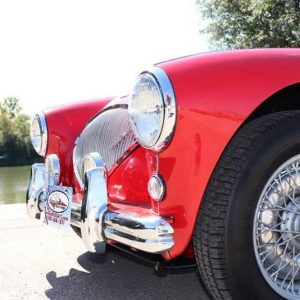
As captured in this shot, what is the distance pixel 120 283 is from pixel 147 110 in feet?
4.21

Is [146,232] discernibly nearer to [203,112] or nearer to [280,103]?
[203,112]

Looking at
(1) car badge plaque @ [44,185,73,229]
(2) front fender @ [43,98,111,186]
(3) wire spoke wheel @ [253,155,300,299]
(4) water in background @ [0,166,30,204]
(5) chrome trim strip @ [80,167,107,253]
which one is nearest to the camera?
(3) wire spoke wheel @ [253,155,300,299]

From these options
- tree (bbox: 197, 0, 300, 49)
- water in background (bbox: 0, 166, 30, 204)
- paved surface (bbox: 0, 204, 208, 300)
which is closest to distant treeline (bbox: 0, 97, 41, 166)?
water in background (bbox: 0, 166, 30, 204)

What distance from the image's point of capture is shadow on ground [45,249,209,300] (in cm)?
267

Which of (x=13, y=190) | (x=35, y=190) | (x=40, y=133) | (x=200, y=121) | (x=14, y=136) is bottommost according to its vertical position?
(x=14, y=136)

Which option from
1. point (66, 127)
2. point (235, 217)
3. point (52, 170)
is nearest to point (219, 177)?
point (235, 217)

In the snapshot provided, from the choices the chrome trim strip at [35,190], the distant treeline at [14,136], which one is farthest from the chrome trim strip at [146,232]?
the distant treeline at [14,136]

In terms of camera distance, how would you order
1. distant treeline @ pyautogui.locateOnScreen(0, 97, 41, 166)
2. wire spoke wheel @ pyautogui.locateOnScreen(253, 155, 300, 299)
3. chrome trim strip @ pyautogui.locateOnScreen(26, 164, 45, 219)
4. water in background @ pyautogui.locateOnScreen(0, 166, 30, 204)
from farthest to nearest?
distant treeline @ pyautogui.locateOnScreen(0, 97, 41, 166)
water in background @ pyautogui.locateOnScreen(0, 166, 30, 204)
chrome trim strip @ pyautogui.locateOnScreen(26, 164, 45, 219)
wire spoke wheel @ pyautogui.locateOnScreen(253, 155, 300, 299)

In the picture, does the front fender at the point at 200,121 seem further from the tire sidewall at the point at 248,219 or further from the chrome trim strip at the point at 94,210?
the chrome trim strip at the point at 94,210

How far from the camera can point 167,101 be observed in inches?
77.2

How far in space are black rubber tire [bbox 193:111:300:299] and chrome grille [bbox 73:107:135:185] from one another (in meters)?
0.68

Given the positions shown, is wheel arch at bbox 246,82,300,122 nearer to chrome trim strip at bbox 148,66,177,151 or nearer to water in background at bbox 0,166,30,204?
chrome trim strip at bbox 148,66,177,151

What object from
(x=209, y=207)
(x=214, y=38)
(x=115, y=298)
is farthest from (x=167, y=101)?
(x=214, y=38)

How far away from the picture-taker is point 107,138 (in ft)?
9.18
